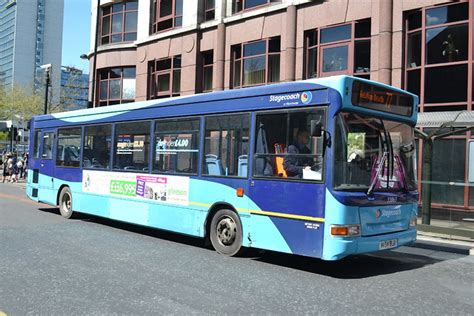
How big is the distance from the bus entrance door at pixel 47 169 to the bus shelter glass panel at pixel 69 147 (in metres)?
0.45

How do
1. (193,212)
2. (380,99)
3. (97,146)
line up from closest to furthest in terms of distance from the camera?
(380,99), (193,212), (97,146)

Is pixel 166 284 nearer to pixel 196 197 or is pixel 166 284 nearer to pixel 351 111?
pixel 196 197

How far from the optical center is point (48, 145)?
1402cm

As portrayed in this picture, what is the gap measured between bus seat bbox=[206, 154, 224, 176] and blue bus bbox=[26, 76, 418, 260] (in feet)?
0.06

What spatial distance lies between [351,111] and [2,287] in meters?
5.20

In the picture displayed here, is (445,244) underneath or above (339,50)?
underneath

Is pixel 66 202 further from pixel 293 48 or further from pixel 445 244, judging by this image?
pixel 293 48

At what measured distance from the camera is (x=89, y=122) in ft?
40.0

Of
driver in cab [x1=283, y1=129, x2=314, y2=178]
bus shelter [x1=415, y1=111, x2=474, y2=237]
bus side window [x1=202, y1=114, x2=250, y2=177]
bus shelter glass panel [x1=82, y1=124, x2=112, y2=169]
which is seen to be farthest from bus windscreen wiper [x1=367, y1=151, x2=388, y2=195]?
bus shelter glass panel [x1=82, y1=124, x2=112, y2=169]

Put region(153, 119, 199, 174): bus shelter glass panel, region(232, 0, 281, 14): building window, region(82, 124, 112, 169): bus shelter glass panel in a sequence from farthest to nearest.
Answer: region(232, 0, 281, 14): building window
region(82, 124, 112, 169): bus shelter glass panel
region(153, 119, 199, 174): bus shelter glass panel

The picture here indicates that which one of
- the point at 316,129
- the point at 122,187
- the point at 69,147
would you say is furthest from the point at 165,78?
the point at 316,129

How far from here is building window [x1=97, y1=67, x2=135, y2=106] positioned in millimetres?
27109

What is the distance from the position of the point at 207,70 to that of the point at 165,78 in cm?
275

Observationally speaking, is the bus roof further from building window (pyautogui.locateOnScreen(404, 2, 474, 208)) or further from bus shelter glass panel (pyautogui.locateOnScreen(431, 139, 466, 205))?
building window (pyautogui.locateOnScreen(404, 2, 474, 208))
